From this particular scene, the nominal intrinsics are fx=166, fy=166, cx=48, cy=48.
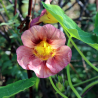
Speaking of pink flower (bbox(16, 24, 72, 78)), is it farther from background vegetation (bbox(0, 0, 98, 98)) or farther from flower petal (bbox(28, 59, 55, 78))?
background vegetation (bbox(0, 0, 98, 98))

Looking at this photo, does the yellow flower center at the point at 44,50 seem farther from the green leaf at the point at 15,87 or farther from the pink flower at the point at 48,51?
the green leaf at the point at 15,87

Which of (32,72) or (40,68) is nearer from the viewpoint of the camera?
(40,68)

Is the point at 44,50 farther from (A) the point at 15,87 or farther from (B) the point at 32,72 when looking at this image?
(B) the point at 32,72

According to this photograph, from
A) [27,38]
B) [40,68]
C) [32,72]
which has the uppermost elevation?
[27,38]

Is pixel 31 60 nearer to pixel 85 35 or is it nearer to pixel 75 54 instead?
pixel 85 35

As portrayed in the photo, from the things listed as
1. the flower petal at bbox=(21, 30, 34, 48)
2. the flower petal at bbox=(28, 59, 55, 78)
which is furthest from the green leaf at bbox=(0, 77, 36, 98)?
the flower petal at bbox=(21, 30, 34, 48)

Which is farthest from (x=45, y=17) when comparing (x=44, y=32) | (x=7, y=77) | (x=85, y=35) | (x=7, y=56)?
(x=7, y=77)

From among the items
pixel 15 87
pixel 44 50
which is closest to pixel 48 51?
pixel 44 50

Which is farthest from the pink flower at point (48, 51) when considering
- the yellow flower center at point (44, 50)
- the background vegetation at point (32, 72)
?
the background vegetation at point (32, 72)
